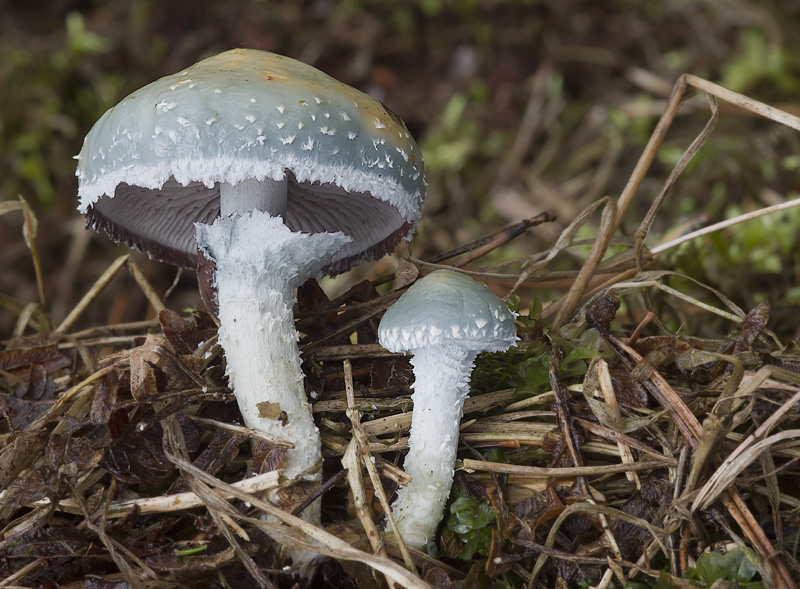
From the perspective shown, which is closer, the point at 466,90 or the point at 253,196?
the point at 253,196

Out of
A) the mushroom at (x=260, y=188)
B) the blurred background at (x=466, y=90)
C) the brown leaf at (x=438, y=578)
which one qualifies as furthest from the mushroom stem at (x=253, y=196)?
the blurred background at (x=466, y=90)

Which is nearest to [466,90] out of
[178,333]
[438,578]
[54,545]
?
[178,333]

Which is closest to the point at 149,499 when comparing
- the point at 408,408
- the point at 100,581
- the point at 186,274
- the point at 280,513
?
the point at 100,581

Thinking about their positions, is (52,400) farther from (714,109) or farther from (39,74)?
(39,74)

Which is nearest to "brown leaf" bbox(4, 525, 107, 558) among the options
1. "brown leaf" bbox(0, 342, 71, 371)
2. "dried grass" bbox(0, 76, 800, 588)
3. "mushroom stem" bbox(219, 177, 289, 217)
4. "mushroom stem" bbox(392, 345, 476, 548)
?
"dried grass" bbox(0, 76, 800, 588)

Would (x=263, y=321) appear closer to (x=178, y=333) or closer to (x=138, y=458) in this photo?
(x=178, y=333)

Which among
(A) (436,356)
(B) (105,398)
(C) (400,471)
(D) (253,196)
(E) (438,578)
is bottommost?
(E) (438,578)
